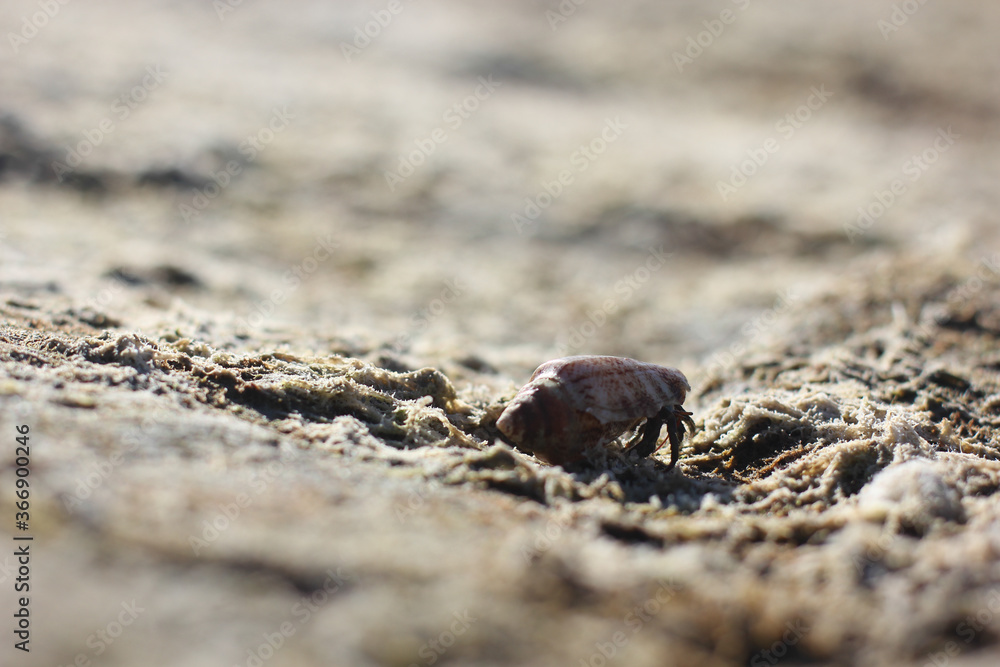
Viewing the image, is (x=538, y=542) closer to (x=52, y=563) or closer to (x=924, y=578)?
(x=924, y=578)

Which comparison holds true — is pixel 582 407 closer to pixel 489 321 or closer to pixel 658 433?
pixel 658 433

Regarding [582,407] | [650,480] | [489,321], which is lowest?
[489,321]

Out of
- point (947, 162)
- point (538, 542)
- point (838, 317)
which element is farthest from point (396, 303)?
point (947, 162)

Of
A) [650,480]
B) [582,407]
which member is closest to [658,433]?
[650,480]

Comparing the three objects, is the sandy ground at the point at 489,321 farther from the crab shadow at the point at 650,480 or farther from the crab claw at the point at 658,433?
the crab claw at the point at 658,433

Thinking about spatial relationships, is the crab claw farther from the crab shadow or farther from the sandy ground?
the sandy ground

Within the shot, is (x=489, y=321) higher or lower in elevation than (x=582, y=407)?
lower
